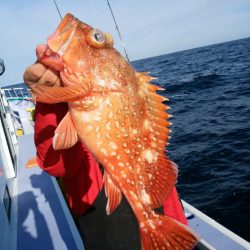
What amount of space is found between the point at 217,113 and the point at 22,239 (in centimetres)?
1329

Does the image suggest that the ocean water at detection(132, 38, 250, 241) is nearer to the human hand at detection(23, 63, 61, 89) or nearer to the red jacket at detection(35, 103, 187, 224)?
the red jacket at detection(35, 103, 187, 224)

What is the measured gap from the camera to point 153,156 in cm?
Answer: 219

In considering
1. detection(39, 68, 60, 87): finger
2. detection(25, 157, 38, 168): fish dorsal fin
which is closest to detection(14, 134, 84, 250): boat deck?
detection(25, 157, 38, 168): fish dorsal fin

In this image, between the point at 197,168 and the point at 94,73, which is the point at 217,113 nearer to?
the point at 197,168

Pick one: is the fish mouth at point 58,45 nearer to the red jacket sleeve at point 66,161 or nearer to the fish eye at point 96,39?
the fish eye at point 96,39

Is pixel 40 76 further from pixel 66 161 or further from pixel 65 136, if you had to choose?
pixel 66 161

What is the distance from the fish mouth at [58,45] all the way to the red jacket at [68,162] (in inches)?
19.8

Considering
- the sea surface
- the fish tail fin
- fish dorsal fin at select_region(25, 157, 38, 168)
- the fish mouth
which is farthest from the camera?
the sea surface

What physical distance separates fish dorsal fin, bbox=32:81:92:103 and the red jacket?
0.47 metres

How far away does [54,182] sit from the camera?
195 inches

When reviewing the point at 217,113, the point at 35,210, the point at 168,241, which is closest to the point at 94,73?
the point at 168,241

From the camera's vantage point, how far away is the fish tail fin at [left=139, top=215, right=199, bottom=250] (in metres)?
2.15

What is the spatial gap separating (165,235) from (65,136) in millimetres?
1111

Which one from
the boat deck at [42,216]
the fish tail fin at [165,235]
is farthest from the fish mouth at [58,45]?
the boat deck at [42,216]
